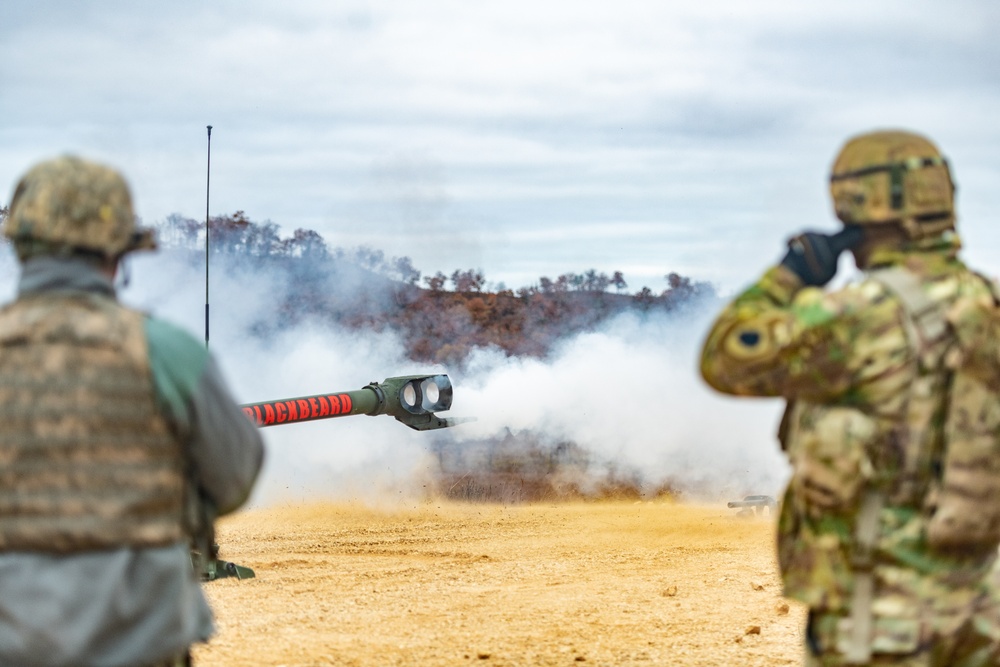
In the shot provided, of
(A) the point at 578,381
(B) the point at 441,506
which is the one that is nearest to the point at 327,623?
(B) the point at 441,506

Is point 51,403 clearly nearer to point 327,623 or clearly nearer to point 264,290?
point 327,623

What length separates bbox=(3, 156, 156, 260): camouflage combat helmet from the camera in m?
3.33

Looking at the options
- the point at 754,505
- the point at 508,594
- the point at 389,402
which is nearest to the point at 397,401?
the point at 389,402

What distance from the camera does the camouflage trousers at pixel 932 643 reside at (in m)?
3.70

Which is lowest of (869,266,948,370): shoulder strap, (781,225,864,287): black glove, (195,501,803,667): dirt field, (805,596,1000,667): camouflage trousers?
(195,501,803,667): dirt field

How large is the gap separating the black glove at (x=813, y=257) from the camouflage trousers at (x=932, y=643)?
3.29ft

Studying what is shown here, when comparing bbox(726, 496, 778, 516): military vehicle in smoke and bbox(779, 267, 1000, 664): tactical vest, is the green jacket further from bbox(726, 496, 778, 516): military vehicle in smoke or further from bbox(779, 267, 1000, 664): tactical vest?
bbox(726, 496, 778, 516): military vehicle in smoke

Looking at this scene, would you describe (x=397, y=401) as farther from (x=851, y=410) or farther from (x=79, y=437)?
(x=79, y=437)

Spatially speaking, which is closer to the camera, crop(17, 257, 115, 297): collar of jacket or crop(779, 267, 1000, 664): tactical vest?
crop(17, 257, 115, 297): collar of jacket

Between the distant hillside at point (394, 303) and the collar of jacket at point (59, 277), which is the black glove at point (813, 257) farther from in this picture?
the distant hillside at point (394, 303)

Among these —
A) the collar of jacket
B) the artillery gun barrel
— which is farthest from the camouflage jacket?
the artillery gun barrel

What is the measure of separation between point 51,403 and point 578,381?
20415mm

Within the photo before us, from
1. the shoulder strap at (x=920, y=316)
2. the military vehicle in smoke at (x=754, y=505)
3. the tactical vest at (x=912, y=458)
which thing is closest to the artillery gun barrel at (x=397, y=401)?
the military vehicle in smoke at (x=754, y=505)

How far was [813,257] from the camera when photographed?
12.6 ft
